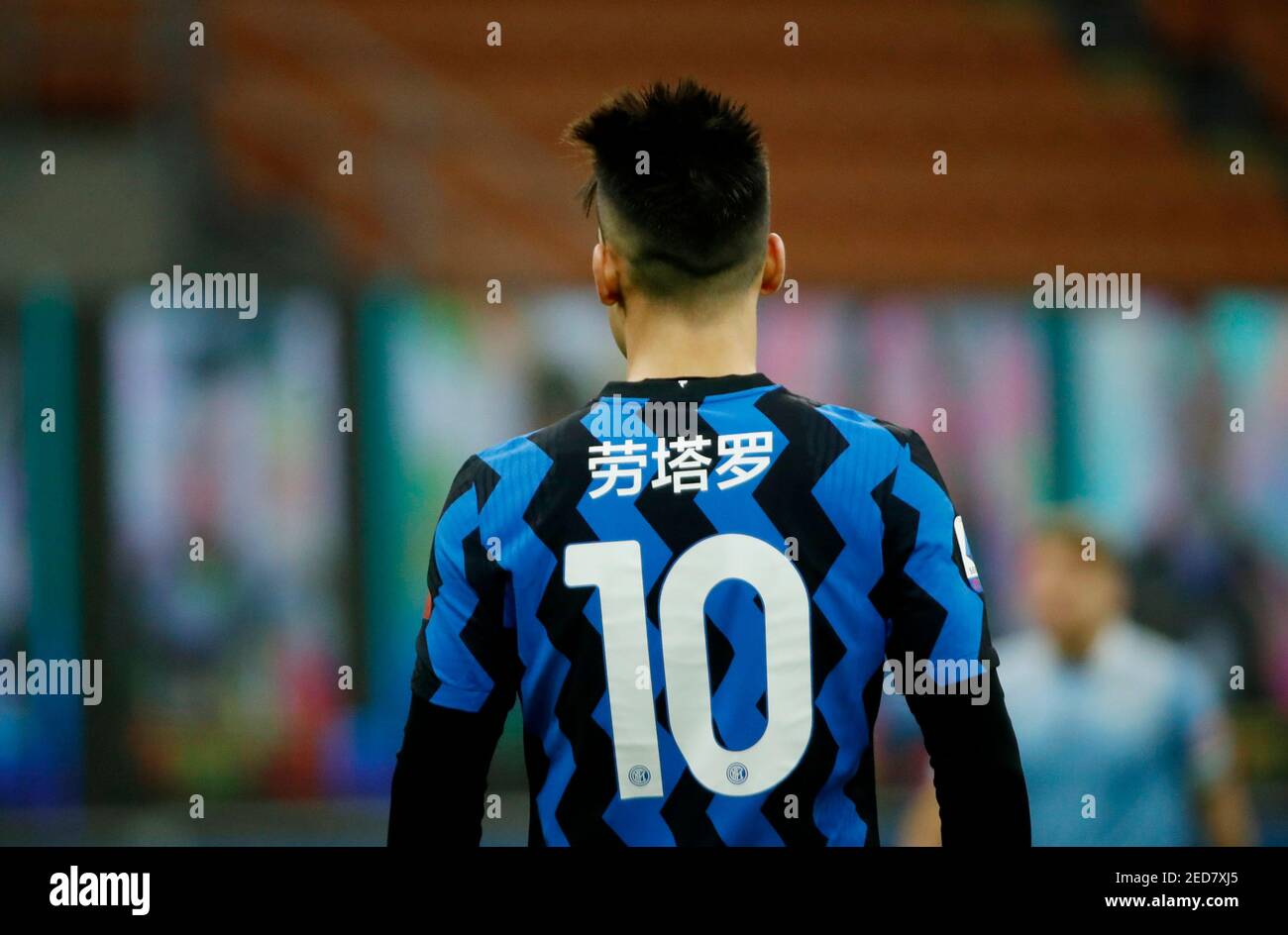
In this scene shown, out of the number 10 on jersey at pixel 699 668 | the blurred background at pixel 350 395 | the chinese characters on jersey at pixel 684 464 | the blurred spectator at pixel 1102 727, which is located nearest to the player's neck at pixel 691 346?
the chinese characters on jersey at pixel 684 464

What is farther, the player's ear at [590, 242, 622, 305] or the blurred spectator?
the blurred spectator

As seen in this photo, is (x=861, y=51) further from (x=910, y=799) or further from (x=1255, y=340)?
(x=910, y=799)

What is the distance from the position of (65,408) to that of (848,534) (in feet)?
19.6

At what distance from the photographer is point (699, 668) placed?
167cm

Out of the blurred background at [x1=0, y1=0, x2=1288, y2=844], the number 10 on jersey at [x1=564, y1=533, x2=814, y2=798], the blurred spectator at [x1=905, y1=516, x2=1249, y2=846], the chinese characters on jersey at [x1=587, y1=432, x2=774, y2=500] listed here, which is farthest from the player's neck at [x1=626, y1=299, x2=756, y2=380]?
the blurred background at [x1=0, y1=0, x2=1288, y2=844]

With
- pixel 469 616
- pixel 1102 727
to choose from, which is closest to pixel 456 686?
pixel 469 616

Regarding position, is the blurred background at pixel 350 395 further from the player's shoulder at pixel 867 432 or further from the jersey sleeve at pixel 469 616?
the player's shoulder at pixel 867 432

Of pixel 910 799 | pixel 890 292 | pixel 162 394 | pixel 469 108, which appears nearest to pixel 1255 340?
pixel 890 292

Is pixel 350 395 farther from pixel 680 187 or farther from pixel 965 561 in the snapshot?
pixel 965 561

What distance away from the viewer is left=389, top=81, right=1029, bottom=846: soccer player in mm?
1669

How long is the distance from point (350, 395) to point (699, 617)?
17.9ft

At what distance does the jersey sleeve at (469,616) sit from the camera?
1731 millimetres

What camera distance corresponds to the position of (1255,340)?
280 inches

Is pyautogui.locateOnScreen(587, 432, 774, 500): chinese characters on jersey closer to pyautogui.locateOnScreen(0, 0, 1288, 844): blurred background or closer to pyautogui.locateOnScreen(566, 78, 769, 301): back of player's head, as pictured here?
pyautogui.locateOnScreen(566, 78, 769, 301): back of player's head
